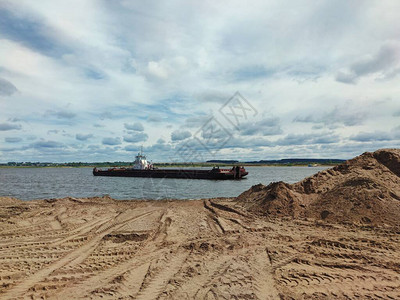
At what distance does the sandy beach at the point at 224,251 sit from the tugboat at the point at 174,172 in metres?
36.3

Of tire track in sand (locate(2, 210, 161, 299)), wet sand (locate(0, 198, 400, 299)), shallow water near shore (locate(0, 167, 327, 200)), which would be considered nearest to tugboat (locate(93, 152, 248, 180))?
Result: shallow water near shore (locate(0, 167, 327, 200))

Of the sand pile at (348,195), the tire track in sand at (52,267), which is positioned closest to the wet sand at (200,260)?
the tire track in sand at (52,267)

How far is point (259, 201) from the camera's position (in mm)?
14234

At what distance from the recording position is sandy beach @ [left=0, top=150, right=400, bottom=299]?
16.3 feet

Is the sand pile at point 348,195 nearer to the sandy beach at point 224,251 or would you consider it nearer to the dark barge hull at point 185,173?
the sandy beach at point 224,251

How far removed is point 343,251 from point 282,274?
2.49 m

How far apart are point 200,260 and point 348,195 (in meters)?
8.22

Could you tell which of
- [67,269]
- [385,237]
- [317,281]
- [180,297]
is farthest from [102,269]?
[385,237]

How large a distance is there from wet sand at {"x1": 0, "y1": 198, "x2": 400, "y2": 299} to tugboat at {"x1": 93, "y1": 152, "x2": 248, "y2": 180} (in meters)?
38.9

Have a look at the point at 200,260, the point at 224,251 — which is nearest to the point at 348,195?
the point at 224,251

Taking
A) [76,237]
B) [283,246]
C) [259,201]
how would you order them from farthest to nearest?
[259,201]
[76,237]
[283,246]

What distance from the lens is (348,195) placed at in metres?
11.3

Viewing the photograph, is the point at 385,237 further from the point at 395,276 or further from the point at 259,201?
the point at 259,201

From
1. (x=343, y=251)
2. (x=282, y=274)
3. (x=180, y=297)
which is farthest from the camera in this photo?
(x=343, y=251)
